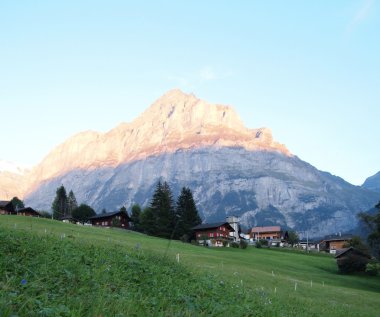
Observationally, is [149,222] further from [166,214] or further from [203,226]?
[203,226]

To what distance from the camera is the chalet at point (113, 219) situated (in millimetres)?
130500

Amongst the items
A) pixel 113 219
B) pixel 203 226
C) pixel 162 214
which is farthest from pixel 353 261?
pixel 113 219

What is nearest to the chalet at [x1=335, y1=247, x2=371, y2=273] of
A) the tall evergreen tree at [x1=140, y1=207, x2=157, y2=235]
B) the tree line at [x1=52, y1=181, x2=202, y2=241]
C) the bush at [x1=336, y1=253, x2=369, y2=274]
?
the bush at [x1=336, y1=253, x2=369, y2=274]

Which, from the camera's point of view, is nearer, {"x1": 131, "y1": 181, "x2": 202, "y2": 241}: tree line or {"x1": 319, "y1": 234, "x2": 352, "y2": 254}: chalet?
{"x1": 131, "y1": 181, "x2": 202, "y2": 241}: tree line

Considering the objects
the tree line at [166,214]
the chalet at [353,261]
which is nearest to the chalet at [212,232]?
the tree line at [166,214]

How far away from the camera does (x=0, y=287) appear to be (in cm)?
766

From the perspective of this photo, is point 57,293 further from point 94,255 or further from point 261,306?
point 261,306

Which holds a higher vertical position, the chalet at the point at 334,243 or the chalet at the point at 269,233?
the chalet at the point at 269,233

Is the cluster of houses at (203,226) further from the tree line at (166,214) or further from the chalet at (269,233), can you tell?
the chalet at (269,233)

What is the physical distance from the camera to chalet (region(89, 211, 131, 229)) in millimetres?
130500

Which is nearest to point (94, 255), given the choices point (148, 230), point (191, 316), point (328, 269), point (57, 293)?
point (57, 293)

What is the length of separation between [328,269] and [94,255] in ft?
262

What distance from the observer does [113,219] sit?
130 m

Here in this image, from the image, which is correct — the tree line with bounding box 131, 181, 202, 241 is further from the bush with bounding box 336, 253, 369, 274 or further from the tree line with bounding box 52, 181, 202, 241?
the bush with bounding box 336, 253, 369, 274
